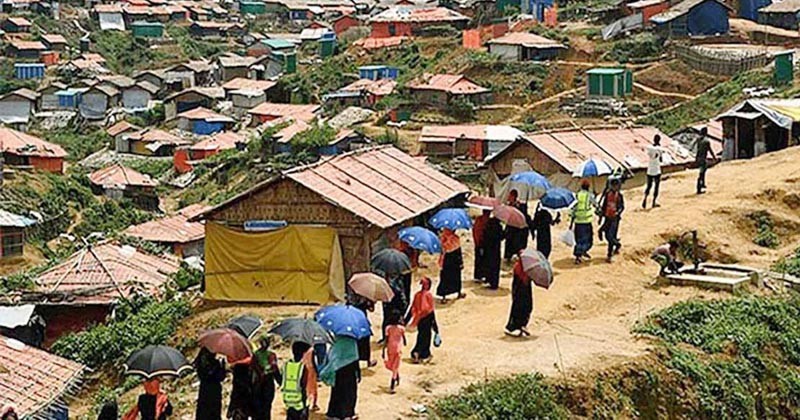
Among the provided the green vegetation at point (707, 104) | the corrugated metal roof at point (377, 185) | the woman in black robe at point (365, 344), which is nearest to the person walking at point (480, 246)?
the corrugated metal roof at point (377, 185)

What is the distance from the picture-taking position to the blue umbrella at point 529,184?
62.4 ft

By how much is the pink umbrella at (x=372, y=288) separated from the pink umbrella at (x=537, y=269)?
75.1 inches

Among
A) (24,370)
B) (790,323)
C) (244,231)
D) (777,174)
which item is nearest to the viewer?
(24,370)

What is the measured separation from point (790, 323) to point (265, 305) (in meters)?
7.53

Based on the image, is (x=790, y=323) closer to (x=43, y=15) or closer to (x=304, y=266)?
(x=304, y=266)

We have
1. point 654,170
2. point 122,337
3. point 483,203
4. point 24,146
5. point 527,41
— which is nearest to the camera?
point 122,337

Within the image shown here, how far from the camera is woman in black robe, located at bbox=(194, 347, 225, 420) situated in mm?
10930

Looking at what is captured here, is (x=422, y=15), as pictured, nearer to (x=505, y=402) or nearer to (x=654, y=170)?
(x=654, y=170)

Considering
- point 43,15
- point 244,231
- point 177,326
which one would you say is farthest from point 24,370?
point 43,15

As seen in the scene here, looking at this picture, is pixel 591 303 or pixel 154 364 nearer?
pixel 154 364

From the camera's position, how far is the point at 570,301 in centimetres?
1642

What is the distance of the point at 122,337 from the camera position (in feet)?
58.0

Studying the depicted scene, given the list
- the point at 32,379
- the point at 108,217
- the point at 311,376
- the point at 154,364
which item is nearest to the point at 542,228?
the point at 311,376

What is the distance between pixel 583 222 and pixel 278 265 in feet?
15.2
